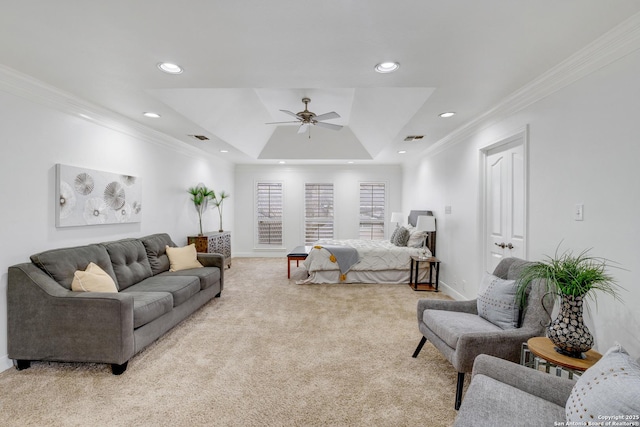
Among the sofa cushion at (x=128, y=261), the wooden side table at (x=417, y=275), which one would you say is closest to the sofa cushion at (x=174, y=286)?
the sofa cushion at (x=128, y=261)

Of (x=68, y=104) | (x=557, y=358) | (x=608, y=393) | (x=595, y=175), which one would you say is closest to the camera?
(x=608, y=393)

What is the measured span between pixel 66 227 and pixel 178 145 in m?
2.38

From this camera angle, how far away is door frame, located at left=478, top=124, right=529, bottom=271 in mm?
2834

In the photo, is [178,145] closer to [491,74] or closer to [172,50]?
[172,50]

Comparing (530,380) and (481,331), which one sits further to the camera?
(481,331)

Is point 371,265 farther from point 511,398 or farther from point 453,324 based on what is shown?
point 511,398

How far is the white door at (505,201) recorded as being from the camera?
3.07 metres

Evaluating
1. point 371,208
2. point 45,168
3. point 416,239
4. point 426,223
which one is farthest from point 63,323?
point 371,208

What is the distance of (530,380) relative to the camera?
55.7 inches

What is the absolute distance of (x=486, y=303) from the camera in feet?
7.61

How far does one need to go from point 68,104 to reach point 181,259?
2103mm

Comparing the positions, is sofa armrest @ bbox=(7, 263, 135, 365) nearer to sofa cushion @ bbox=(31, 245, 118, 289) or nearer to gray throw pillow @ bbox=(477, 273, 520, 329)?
sofa cushion @ bbox=(31, 245, 118, 289)

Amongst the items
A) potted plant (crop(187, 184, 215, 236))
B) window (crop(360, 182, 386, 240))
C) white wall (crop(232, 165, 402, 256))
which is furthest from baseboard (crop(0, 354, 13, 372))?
window (crop(360, 182, 386, 240))

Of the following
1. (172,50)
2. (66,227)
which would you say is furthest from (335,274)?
(172,50)
